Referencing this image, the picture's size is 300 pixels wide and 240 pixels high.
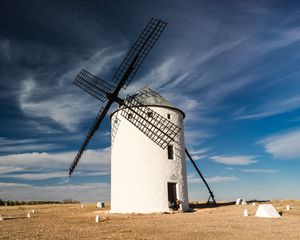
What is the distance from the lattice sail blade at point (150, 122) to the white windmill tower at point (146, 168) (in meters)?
0.26

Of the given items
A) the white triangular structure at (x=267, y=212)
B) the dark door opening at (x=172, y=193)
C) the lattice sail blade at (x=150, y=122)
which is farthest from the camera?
the dark door opening at (x=172, y=193)

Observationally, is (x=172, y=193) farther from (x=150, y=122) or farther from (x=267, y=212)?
(x=267, y=212)

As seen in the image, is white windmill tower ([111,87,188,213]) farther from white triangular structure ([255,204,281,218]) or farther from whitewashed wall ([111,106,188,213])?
white triangular structure ([255,204,281,218])

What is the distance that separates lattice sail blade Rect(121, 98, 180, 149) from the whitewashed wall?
40 centimetres

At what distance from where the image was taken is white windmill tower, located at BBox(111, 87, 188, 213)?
71.2 feet

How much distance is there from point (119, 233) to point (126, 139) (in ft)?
38.6

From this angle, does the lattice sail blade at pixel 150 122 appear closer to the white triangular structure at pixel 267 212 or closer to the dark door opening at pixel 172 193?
the dark door opening at pixel 172 193

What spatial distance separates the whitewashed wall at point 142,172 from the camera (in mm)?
21625

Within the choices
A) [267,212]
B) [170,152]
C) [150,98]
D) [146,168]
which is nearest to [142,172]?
[146,168]

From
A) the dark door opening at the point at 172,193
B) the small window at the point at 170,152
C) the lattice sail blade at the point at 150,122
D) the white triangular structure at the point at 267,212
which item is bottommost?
the white triangular structure at the point at 267,212

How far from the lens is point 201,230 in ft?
40.3

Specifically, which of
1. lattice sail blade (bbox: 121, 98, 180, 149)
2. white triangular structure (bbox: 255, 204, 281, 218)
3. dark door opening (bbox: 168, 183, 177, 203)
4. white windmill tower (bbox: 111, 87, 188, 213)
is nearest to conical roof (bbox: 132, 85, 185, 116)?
white windmill tower (bbox: 111, 87, 188, 213)

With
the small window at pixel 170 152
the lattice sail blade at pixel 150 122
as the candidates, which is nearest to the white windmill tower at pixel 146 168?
the small window at pixel 170 152

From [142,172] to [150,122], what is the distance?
3698 millimetres
